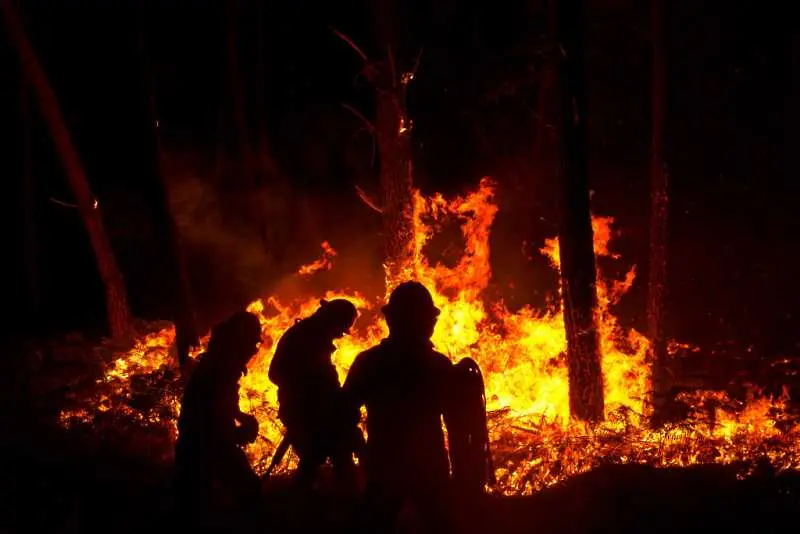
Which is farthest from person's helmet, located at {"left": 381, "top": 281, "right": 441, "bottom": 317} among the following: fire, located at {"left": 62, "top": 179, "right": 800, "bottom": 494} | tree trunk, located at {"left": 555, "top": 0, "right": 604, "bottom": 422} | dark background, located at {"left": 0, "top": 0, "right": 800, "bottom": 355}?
dark background, located at {"left": 0, "top": 0, "right": 800, "bottom": 355}

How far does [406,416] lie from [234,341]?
1.93 m

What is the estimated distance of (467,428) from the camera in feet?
15.9

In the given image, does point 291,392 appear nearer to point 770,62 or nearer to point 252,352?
point 252,352

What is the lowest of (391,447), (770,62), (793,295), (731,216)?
(391,447)


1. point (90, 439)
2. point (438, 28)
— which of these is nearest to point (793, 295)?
point (438, 28)

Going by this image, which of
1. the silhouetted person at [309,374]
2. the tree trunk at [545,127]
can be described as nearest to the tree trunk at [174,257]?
the silhouetted person at [309,374]

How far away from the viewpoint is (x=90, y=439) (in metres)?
9.18

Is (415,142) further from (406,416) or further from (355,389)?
(406,416)

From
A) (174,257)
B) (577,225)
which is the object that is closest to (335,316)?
(577,225)

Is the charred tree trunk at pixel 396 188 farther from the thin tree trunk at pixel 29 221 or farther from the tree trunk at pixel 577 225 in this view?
the thin tree trunk at pixel 29 221

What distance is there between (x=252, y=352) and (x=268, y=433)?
3.28m

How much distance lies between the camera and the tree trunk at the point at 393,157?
10836 mm

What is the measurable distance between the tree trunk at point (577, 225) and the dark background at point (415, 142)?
181cm

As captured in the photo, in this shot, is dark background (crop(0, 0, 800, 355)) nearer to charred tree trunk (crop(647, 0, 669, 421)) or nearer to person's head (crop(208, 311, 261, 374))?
charred tree trunk (crop(647, 0, 669, 421))
